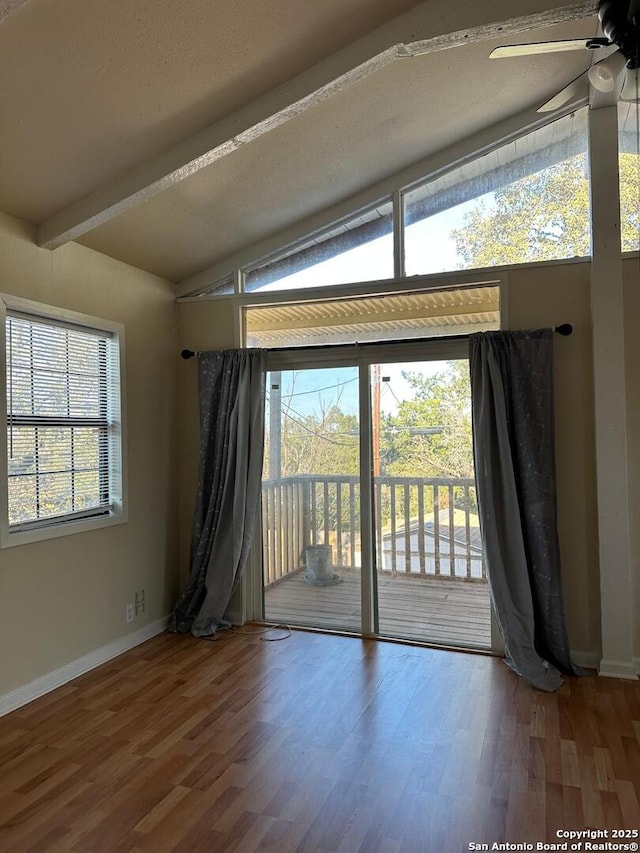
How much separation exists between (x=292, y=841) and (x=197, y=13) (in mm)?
3057

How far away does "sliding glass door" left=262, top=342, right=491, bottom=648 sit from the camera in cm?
377

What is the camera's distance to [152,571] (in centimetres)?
404

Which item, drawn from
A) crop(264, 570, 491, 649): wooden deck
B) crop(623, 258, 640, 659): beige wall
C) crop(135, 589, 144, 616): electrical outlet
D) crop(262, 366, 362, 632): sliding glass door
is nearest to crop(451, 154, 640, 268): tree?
crop(623, 258, 640, 659): beige wall

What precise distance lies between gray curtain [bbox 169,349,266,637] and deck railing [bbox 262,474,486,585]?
29cm

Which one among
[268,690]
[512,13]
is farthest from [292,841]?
[512,13]

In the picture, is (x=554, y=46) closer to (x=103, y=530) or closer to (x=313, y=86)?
(x=313, y=86)

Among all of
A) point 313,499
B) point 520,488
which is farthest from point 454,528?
point 313,499

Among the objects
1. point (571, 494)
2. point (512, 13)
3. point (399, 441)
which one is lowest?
point (571, 494)

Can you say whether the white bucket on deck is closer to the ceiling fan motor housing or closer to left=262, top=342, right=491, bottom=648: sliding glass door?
left=262, top=342, right=491, bottom=648: sliding glass door

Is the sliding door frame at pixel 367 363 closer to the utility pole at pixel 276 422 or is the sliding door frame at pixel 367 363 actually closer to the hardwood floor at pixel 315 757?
the utility pole at pixel 276 422

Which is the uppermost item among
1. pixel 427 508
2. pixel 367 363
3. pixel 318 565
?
pixel 367 363

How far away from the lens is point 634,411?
333 centimetres

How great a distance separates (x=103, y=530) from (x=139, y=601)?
2.08ft

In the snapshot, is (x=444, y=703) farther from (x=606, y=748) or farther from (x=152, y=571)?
(x=152, y=571)
